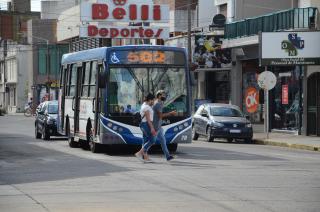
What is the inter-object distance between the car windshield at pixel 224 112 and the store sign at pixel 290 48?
2.50 m

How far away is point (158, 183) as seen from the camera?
15828 millimetres

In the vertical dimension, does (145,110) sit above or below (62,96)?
below

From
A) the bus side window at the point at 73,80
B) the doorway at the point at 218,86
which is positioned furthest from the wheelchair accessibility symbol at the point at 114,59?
the doorway at the point at 218,86

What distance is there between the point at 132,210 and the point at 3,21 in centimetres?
11026

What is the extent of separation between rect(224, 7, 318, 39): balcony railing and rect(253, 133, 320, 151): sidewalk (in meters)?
5.03

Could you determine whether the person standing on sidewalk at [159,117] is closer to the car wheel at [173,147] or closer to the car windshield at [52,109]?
the car wheel at [173,147]

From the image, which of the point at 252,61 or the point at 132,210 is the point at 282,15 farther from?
the point at 132,210

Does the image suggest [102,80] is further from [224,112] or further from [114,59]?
[224,112]

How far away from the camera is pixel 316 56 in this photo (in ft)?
118

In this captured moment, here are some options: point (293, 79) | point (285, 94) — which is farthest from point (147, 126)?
point (285, 94)

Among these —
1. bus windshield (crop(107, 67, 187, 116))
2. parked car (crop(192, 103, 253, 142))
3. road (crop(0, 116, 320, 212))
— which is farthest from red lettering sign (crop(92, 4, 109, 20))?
road (crop(0, 116, 320, 212))

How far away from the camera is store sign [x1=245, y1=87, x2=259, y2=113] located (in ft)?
144

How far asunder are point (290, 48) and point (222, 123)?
4679 mm

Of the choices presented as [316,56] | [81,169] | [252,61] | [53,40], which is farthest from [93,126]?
[53,40]
